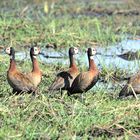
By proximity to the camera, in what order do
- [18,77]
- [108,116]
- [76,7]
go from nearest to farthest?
1. [108,116]
2. [18,77]
3. [76,7]

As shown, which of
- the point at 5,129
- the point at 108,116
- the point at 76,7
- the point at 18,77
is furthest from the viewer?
the point at 76,7

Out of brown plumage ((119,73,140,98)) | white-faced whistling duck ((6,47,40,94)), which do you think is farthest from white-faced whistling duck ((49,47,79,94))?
brown plumage ((119,73,140,98))

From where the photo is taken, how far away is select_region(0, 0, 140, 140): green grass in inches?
340

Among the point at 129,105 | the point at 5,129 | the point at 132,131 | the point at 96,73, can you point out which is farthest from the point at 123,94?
the point at 5,129

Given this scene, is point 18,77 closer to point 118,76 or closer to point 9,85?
point 9,85

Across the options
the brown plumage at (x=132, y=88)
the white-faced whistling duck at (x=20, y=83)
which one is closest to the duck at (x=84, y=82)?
the brown plumage at (x=132, y=88)

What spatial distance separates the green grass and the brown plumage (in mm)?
204

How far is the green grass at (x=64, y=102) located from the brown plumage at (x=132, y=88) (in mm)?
204

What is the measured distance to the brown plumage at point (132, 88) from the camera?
10.8m

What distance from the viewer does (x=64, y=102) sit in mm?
9625

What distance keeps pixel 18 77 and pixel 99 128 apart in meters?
2.43

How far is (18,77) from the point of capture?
10.7 metres

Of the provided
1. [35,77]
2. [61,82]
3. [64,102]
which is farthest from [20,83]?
[64,102]

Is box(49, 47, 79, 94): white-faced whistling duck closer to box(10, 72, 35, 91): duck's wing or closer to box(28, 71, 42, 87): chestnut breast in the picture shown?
box(28, 71, 42, 87): chestnut breast
